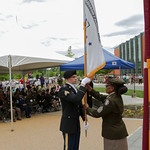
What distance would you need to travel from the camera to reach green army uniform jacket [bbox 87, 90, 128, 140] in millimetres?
3762

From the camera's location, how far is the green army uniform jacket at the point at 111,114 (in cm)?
376

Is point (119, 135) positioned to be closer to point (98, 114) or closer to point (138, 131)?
point (98, 114)

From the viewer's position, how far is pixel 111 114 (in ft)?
12.7

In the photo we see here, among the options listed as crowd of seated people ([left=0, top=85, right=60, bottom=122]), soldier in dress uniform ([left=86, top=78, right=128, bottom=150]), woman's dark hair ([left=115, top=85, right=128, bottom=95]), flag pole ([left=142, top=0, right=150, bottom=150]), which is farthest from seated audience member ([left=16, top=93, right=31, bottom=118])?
flag pole ([left=142, top=0, right=150, bottom=150])

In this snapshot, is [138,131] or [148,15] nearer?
[148,15]

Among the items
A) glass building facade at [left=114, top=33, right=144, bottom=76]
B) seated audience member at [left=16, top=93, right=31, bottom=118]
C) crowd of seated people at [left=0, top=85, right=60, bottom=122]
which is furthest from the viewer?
glass building facade at [left=114, top=33, right=144, bottom=76]

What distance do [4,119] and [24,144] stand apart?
4111 mm

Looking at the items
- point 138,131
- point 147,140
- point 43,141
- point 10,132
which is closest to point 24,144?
point 43,141

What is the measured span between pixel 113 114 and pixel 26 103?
28.1 feet

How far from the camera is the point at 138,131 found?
26.6 ft

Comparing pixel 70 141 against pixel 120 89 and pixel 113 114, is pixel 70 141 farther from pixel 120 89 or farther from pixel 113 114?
pixel 120 89

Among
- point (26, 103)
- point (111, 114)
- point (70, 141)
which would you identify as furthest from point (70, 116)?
point (26, 103)

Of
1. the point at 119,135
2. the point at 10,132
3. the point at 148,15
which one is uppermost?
the point at 148,15

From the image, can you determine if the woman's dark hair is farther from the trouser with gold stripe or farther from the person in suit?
the trouser with gold stripe
